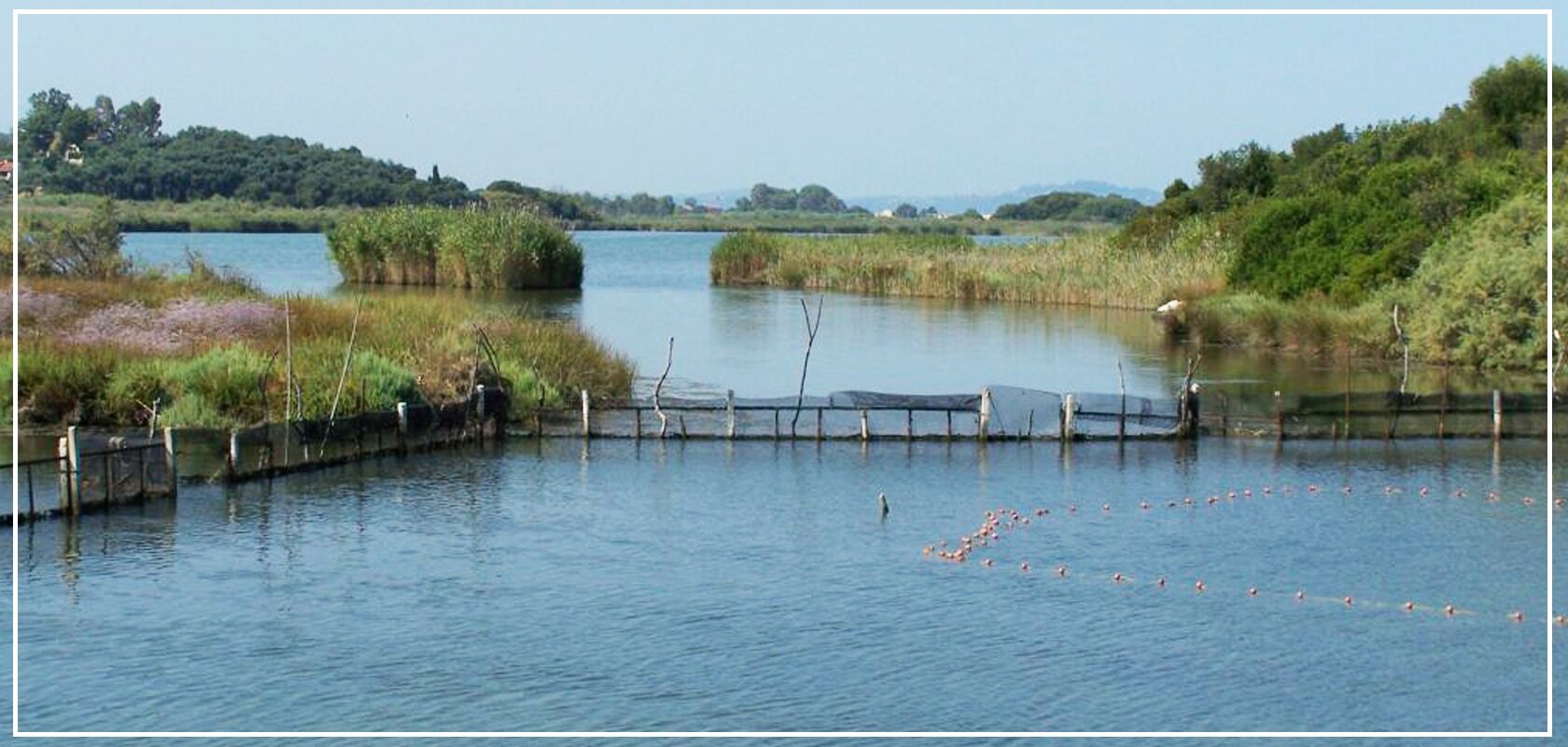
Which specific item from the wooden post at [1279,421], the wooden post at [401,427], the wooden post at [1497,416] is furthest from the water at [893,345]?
the wooden post at [401,427]

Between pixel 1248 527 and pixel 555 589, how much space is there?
9.89m

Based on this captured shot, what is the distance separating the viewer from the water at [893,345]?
42688 mm

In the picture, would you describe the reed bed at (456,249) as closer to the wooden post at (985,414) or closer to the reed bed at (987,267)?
the reed bed at (987,267)

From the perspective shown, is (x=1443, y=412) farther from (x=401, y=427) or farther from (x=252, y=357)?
(x=252, y=357)

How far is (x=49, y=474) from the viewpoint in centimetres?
2759

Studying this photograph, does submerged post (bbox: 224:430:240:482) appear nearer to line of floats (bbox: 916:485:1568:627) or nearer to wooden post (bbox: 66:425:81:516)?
wooden post (bbox: 66:425:81:516)

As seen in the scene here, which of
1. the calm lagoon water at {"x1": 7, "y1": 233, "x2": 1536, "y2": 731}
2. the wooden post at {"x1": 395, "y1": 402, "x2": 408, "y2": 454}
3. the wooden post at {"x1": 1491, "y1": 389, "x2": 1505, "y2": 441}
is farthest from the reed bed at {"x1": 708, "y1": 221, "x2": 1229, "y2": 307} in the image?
the wooden post at {"x1": 395, "y1": 402, "x2": 408, "y2": 454}

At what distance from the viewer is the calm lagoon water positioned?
1823cm

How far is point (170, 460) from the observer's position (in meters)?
26.4

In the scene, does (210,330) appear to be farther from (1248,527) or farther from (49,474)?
(1248,527)

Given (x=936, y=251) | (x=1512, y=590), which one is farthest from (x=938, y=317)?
(x=1512, y=590)

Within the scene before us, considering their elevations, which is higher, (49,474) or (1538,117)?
(1538,117)

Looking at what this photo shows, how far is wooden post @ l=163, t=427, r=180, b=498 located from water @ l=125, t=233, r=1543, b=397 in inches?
563

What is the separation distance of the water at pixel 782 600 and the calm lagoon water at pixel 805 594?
0.06 m
